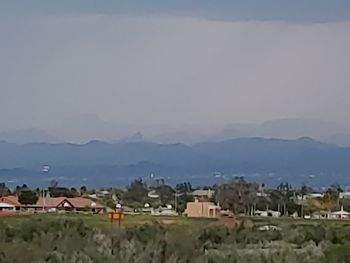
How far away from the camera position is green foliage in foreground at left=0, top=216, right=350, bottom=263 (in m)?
24.2

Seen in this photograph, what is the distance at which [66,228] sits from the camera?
32.7 m

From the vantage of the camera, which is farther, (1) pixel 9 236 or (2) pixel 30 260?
(1) pixel 9 236

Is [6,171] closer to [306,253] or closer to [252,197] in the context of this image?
[252,197]

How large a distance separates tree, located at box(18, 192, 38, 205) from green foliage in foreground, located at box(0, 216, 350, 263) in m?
40.1

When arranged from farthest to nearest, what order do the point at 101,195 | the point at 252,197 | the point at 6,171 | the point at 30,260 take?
the point at 6,171 < the point at 101,195 < the point at 252,197 < the point at 30,260

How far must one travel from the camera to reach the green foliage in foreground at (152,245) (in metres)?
24.2

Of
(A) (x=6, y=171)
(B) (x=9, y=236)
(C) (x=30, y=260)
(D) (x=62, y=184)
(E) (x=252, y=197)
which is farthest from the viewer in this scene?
(A) (x=6, y=171)

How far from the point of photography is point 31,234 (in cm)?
3122

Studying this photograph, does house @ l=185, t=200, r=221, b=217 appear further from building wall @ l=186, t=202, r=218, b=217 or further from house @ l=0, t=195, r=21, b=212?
house @ l=0, t=195, r=21, b=212

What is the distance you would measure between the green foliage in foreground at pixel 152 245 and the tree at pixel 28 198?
40127 millimetres

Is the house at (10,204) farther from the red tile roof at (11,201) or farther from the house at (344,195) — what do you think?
the house at (344,195)

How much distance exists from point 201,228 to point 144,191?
6120 cm

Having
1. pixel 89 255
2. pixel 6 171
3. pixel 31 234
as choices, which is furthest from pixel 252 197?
pixel 89 255

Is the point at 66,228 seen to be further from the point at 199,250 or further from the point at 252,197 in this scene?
the point at 252,197
